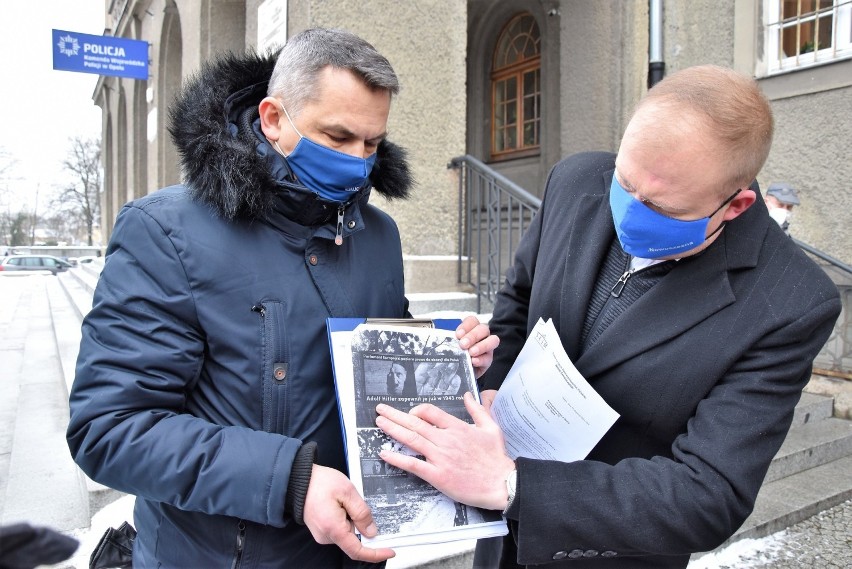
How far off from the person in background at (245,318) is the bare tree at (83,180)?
44730 millimetres

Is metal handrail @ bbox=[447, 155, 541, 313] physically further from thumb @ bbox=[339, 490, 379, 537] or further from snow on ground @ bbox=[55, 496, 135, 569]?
thumb @ bbox=[339, 490, 379, 537]

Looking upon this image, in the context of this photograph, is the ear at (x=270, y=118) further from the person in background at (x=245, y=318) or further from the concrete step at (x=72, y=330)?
the concrete step at (x=72, y=330)

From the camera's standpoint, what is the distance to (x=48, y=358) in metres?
5.35

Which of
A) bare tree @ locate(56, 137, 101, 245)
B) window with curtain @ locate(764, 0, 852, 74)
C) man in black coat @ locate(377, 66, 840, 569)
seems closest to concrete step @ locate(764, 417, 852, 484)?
man in black coat @ locate(377, 66, 840, 569)

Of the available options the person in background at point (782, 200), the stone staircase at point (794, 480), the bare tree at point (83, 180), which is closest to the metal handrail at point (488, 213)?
the stone staircase at point (794, 480)

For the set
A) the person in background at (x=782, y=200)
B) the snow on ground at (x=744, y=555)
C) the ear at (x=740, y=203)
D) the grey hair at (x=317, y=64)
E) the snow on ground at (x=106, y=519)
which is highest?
the person in background at (x=782, y=200)

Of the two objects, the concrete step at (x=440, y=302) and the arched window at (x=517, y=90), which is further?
the arched window at (x=517, y=90)

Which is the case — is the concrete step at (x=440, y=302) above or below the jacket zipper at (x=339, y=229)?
below

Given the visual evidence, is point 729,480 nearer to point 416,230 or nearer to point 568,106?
point 416,230

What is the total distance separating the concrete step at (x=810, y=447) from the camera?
12.9 ft

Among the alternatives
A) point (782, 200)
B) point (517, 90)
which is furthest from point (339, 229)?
point (517, 90)

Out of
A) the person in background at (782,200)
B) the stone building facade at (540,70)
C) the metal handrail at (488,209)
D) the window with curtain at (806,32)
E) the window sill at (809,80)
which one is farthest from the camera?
the window with curtain at (806,32)

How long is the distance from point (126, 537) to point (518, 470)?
1028 millimetres

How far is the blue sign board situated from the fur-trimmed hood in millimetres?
8758
